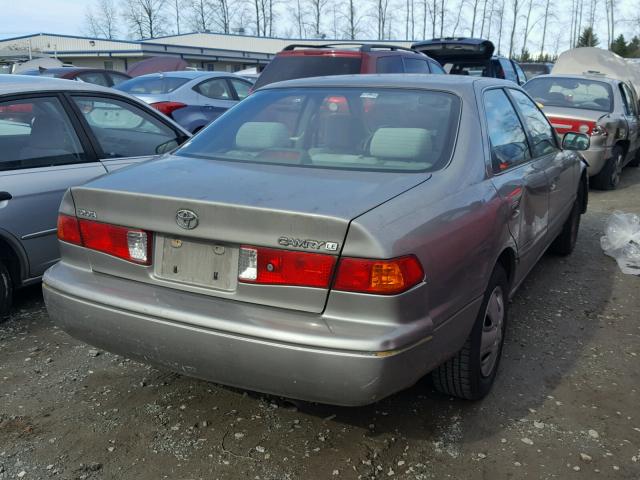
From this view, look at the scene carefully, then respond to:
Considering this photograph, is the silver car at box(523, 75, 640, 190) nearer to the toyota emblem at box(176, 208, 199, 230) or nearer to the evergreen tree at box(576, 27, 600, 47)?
the toyota emblem at box(176, 208, 199, 230)

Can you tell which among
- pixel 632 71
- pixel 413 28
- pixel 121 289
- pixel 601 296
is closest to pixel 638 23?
→ pixel 413 28

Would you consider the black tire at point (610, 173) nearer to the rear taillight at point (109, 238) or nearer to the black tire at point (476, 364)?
the black tire at point (476, 364)

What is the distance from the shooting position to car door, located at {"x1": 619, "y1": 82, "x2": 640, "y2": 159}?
9039mm

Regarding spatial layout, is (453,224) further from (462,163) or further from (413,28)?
(413,28)

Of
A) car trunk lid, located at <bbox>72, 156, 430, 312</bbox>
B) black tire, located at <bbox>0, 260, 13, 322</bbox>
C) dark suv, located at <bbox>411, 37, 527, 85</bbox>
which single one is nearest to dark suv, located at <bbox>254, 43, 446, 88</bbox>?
dark suv, located at <bbox>411, 37, 527, 85</bbox>

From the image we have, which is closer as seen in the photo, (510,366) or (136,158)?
(510,366)

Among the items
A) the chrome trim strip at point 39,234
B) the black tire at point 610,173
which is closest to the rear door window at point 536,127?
the chrome trim strip at point 39,234

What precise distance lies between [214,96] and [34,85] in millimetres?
6045

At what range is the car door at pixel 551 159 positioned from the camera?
4051mm

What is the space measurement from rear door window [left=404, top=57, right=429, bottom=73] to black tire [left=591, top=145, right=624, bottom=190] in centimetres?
288

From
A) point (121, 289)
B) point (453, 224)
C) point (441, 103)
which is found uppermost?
point (441, 103)

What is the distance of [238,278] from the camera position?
2365 mm

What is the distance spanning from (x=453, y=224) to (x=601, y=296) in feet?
8.91

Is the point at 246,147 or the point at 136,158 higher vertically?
the point at 246,147
